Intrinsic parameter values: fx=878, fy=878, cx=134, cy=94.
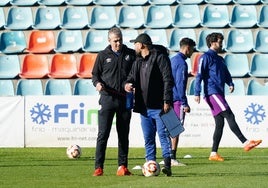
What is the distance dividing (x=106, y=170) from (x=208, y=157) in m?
3.71

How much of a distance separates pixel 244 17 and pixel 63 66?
17.5ft

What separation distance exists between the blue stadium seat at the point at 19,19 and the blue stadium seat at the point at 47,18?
8.2 inches

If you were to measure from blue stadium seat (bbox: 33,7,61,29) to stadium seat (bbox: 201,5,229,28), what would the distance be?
423 centimetres

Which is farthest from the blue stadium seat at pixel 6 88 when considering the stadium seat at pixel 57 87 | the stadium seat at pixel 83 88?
the stadium seat at pixel 83 88

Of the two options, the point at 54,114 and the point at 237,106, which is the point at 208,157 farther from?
the point at 54,114

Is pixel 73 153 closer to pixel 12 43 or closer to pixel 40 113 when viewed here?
pixel 40 113

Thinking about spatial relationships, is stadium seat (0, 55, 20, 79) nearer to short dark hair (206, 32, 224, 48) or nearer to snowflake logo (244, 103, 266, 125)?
snowflake logo (244, 103, 266, 125)

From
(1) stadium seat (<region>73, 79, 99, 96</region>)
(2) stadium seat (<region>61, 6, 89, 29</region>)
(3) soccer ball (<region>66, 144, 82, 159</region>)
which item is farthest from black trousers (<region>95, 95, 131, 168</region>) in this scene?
(2) stadium seat (<region>61, 6, 89, 29</region>)

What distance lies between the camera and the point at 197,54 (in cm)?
2430

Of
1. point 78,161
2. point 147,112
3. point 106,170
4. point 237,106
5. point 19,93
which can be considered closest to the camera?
point 147,112

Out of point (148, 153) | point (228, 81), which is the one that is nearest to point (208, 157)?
point (228, 81)

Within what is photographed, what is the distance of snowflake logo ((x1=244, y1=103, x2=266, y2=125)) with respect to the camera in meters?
20.5

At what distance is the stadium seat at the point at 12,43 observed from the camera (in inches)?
987

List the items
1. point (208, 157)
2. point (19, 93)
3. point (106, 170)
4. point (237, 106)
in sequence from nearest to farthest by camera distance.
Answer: point (106, 170) → point (208, 157) → point (237, 106) → point (19, 93)
